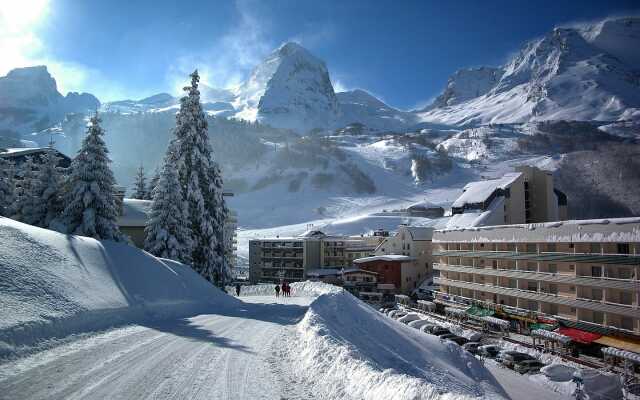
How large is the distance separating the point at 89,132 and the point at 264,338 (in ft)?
74.5

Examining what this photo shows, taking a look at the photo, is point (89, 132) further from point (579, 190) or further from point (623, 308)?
point (579, 190)

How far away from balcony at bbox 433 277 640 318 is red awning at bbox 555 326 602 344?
201cm

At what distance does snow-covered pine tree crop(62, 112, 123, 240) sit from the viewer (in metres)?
28.7

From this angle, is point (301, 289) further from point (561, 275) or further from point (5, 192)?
point (5, 192)

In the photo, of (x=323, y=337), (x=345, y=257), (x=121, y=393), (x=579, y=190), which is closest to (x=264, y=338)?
(x=323, y=337)

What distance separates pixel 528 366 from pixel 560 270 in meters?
10.6

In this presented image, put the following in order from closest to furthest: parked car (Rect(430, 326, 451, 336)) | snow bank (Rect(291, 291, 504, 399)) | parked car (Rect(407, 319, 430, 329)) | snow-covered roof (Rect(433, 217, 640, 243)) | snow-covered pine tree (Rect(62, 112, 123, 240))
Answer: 1. snow bank (Rect(291, 291, 504, 399))
2. snow-covered pine tree (Rect(62, 112, 123, 240))
3. snow-covered roof (Rect(433, 217, 640, 243))
4. parked car (Rect(430, 326, 451, 336))
5. parked car (Rect(407, 319, 430, 329))

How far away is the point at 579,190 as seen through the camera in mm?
149625

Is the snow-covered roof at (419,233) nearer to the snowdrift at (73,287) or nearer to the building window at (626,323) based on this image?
the building window at (626,323)

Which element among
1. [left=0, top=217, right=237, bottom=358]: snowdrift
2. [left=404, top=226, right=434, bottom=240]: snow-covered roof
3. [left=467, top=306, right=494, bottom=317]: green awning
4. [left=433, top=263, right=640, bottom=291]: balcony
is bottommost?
[left=467, top=306, right=494, bottom=317]: green awning

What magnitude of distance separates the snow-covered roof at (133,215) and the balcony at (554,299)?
3741 centimetres

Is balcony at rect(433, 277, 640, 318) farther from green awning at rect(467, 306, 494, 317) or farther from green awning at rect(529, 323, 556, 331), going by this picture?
green awning at rect(467, 306, 494, 317)

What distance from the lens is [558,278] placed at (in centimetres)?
3675

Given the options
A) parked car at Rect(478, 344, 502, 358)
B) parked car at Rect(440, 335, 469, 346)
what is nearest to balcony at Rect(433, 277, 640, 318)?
parked car at Rect(478, 344, 502, 358)
